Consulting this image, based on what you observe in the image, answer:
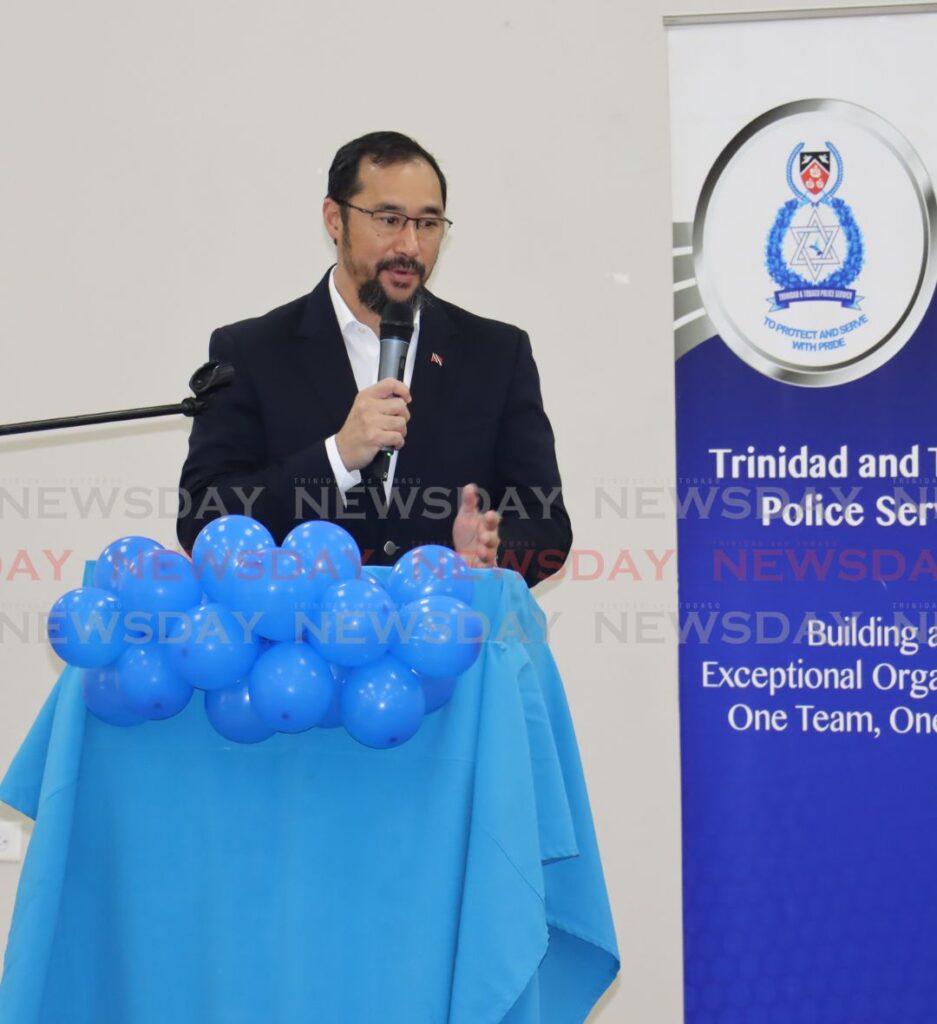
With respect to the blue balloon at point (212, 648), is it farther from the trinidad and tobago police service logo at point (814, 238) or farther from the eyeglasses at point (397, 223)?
the trinidad and tobago police service logo at point (814, 238)

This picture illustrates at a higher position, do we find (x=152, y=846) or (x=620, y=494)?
(x=620, y=494)

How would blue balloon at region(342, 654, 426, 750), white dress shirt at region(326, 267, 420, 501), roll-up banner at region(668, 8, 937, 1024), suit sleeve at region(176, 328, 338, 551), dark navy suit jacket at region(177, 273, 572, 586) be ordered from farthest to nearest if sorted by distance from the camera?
roll-up banner at region(668, 8, 937, 1024), white dress shirt at region(326, 267, 420, 501), dark navy suit jacket at region(177, 273, 572, 586), suit sleeve at region(176, 328, 338, 551), blue balloon at region(342, 654, 426, 750)

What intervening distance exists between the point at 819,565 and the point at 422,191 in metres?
1.55

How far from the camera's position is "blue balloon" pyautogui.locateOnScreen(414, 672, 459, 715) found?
195cm

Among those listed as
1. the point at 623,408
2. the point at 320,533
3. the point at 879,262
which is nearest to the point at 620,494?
the point at 623,408

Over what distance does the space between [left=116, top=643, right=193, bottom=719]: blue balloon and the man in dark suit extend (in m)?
0.55

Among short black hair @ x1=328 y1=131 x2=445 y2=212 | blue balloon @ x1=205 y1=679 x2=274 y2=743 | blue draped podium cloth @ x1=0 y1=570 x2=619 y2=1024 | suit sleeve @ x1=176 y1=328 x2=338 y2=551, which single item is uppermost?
short black hair @ x1=328 y1=131 x2=445 y2=212

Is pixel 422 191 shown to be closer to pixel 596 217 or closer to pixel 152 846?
pixel 596 217

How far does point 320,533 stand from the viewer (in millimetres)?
1987

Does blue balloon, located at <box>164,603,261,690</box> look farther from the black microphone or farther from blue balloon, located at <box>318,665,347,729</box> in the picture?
the black microphone

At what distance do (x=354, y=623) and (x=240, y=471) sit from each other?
876 mm

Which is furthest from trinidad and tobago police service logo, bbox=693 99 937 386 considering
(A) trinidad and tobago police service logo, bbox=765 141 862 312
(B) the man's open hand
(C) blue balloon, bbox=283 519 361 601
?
(C) blue balloon, bbox=283 519 361 601

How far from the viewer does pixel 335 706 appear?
77.9 inches

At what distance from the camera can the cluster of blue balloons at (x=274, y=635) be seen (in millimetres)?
1889
